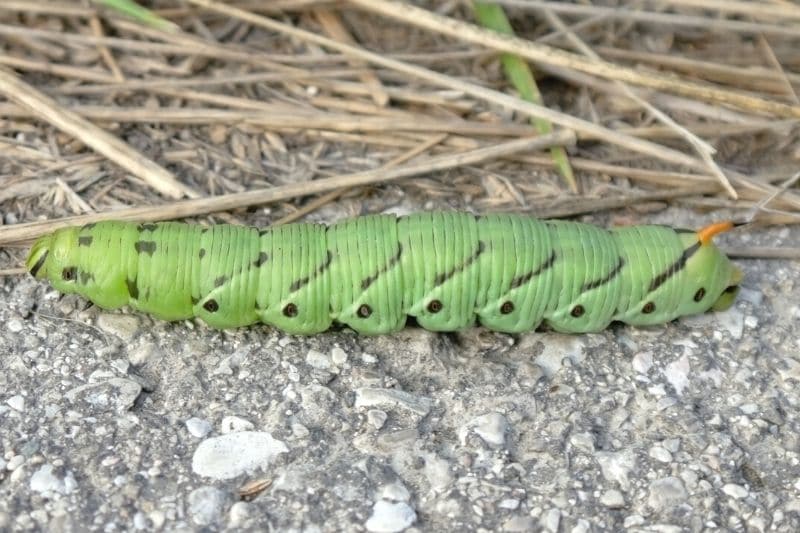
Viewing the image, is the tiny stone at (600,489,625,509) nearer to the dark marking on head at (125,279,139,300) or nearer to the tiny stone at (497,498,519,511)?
the tiny stone at (497,498,519,511)

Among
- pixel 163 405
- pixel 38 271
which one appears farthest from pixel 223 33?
pixel 163 405

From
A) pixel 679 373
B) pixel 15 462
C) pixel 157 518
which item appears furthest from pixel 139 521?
pixel 679 373

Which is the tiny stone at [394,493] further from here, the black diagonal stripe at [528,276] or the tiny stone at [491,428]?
the black diagonal stripe at [528,276]

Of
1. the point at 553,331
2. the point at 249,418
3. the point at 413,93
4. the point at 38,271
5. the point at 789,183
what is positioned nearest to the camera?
the point at 249,418

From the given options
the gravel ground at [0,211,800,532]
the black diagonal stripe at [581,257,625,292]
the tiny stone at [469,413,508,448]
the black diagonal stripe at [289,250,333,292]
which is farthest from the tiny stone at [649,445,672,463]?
the black diagonal stripe at [289,250,333,292]

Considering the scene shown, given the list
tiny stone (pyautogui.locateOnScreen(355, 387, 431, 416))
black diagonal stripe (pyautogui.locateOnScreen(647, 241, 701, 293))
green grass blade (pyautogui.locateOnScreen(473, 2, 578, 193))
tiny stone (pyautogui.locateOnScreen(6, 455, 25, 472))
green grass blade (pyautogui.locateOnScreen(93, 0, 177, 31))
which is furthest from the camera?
green grass blade (pyautogui.locateOnScreen(473, 2, 578, 193))

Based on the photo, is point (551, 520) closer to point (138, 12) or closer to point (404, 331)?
point (404, 331)

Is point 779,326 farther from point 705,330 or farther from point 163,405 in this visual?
point 163,405
